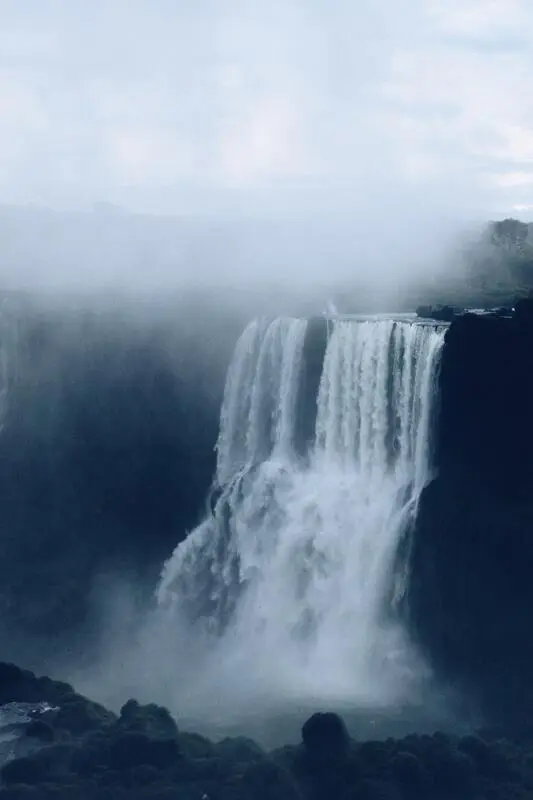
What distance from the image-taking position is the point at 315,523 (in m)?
39.7

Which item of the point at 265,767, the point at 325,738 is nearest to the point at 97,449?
the point at 325,738

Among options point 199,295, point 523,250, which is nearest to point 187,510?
point 199,295

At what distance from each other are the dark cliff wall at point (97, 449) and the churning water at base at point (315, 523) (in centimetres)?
191

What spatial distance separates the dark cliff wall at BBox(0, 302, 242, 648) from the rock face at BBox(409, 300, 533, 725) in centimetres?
1108

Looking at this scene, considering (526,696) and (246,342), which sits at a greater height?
(246,342)

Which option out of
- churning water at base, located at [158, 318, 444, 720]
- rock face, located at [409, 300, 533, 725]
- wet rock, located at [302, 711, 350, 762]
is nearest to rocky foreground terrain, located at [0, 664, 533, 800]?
wet rock, located at [302, 711, 350, 762]

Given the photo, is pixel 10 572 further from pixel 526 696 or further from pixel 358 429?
pixel 526 696

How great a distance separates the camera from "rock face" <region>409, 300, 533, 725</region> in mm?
35062

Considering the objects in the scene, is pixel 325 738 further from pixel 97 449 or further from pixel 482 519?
pixel 97 449

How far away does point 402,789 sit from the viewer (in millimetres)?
29312

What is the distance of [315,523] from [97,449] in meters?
11.6

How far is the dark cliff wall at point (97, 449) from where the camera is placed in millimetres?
44688

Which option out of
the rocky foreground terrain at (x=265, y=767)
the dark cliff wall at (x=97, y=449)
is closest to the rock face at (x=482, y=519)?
the rocky foreground terrain at (x=265, y=767)

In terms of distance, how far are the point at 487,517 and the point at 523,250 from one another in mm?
32822
